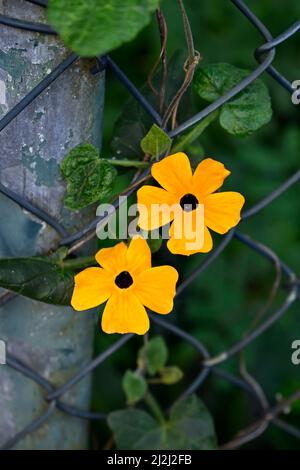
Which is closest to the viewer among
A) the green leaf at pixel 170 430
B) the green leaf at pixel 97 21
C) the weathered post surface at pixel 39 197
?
the green leaf at pixel 97 21

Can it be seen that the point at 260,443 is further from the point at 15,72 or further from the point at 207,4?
the point at 15,72

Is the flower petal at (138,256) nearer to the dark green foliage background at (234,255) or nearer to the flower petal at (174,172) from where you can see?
the flower petal at (174,172)

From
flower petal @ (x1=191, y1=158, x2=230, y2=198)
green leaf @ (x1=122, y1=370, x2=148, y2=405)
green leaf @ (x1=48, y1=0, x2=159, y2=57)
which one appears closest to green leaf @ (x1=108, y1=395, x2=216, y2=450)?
green leaf @ (x1=122, y1=370, x2=148, y2=405)

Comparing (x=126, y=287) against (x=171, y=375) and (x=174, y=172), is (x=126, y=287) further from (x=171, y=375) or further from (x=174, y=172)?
(x=171, y=375)

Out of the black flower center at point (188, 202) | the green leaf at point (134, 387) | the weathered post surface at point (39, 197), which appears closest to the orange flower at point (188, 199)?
the black flower center at point (188, 202)

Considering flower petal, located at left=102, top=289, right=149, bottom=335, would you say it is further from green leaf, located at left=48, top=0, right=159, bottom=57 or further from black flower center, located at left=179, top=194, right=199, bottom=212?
green leaf, located at left=48, top=0, right=159, bottom=57

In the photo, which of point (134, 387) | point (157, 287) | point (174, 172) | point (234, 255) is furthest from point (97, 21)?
point (234, 255)
